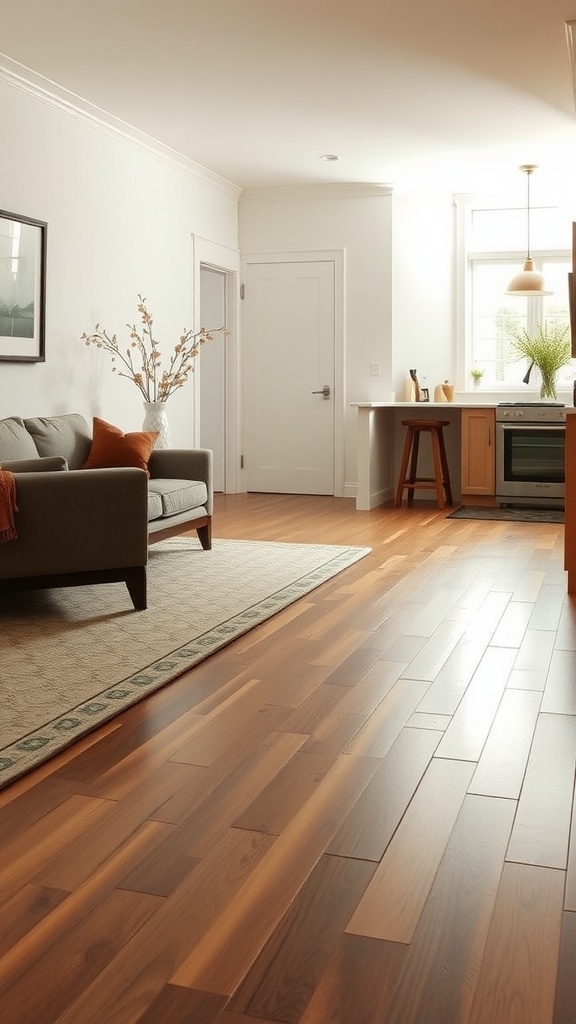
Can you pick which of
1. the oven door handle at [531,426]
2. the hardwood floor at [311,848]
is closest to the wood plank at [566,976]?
the hardwood floor at [311,848]

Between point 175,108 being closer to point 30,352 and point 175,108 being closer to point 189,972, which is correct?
point 30,352

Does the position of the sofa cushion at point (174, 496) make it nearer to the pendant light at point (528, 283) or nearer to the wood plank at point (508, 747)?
the wood plank at point (508, 747)

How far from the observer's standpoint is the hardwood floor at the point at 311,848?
152cm

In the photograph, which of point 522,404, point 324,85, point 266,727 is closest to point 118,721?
point 266,727

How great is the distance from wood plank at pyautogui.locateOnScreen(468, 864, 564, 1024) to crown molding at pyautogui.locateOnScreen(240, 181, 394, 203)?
7.29 m

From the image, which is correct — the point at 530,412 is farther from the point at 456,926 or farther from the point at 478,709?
the point at 456,926

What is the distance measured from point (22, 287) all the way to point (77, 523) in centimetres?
208

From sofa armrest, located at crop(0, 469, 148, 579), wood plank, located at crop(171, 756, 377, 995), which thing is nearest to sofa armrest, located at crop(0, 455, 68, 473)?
sofa armrest, located at crop(0, 469, 148, 579)

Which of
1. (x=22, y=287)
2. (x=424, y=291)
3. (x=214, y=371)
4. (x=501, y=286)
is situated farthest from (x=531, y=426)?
(x=22, y=287)

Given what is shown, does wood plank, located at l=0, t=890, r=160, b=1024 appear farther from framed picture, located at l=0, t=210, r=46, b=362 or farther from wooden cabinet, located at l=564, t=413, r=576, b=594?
framed picture, located at l=0, t=210, r=46, b=362

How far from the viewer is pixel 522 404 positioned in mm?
7980

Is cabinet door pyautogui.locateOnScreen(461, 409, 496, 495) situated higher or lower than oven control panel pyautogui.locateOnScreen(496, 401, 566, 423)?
lower

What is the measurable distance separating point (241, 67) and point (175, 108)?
0.90m

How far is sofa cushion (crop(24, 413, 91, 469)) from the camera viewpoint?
5.18 metres
